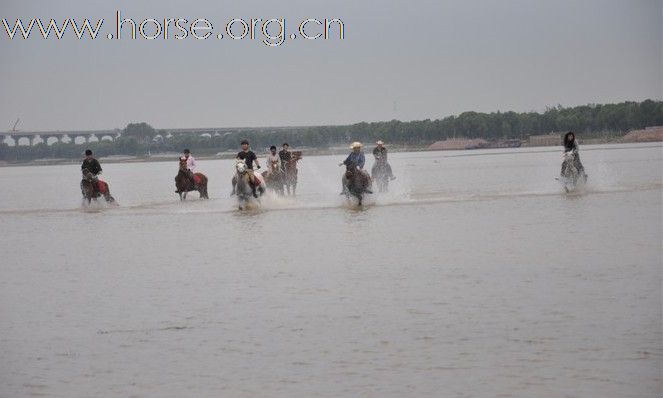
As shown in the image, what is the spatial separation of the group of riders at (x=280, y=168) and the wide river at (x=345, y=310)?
5.21m

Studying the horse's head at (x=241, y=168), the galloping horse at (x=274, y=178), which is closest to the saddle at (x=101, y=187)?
the galloping horse at (x=274, y=178)

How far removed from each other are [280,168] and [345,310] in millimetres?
22209

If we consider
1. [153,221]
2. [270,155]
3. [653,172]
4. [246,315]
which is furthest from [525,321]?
[653,172]

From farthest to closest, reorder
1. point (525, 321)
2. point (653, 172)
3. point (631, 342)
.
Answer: point (653, 172) < point (525, 321) < point (631, 342)

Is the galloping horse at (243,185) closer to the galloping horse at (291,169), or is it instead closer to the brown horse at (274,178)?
the brown horse at (274,178)

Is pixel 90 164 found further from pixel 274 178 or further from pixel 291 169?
pixel 291 169

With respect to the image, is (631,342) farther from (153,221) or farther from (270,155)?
(270,155)

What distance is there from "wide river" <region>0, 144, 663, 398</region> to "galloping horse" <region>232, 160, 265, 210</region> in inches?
191

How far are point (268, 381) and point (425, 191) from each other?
2972 cm

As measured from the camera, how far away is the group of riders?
95.0 feet

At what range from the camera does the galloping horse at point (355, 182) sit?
2881 centimetres

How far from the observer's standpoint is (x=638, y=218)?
22.0 metres

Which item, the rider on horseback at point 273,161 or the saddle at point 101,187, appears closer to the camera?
the rider on horseback at point 273,161

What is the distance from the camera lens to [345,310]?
39.1ft
